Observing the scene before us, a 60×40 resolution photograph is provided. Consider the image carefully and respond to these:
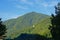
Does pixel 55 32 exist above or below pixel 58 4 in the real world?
below

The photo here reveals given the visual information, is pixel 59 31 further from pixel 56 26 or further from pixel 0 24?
pixel 0 24

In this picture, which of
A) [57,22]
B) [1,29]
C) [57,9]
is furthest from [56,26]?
[1,29]

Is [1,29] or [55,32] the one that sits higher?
[1,29]

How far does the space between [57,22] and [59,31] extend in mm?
1761

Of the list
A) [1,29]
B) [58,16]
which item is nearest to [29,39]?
[1,29]

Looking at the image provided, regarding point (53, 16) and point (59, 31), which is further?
point (53, 16)

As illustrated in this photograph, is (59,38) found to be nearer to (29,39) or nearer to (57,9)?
(57,9)

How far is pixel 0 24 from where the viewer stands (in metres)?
63.8

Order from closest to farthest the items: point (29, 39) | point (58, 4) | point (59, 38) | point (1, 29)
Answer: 1. point (59, 38)
2. point (58, 4)
3. point (29, 39)
4. point (1, 29)

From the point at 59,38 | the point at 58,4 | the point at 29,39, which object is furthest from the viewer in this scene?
the point at 29,39

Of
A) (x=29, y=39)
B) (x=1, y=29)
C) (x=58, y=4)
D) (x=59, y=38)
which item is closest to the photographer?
(x=59, y=38)

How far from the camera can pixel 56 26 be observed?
36.2m

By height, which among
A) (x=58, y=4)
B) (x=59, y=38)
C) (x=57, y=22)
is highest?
(x=58, y=4)

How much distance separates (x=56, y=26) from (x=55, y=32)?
917 millimetres
